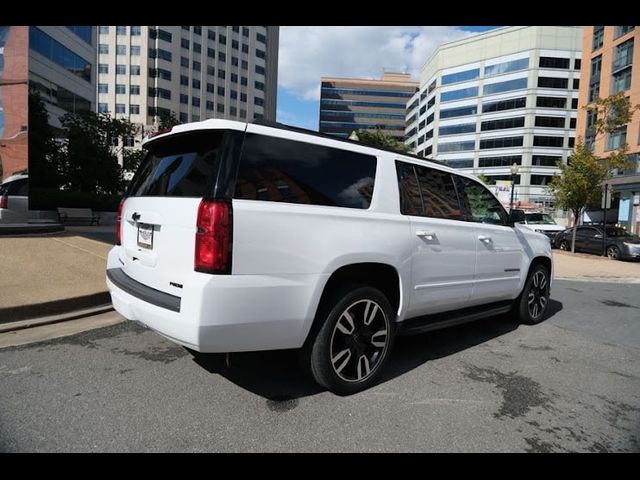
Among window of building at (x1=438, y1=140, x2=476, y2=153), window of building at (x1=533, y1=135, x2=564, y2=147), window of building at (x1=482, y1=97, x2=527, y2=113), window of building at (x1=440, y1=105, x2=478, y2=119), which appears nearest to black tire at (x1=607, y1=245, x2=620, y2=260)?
window of building at (x1=533, y1=135, x2=564, y2=147)

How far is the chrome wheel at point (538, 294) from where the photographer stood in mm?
5582

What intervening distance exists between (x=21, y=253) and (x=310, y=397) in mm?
6448

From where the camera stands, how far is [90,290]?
18.4ft

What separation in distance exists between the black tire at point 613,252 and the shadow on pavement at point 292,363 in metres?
16.0

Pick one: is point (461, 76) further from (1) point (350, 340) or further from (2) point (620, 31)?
(1) point (350, 340)

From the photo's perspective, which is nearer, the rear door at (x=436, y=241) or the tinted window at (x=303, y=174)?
the tinted window at (x=303, y=174)

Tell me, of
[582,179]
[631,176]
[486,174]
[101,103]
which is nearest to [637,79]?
[631,176]

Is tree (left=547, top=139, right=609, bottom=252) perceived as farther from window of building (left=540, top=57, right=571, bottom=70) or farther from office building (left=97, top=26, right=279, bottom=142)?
office building (left=97, top=26, right=279, bottom=142)

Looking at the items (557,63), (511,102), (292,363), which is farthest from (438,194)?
(557,63)

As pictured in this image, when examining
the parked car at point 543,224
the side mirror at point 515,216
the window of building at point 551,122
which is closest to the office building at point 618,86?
the parked car at point 543,224

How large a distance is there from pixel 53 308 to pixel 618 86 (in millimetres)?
46968

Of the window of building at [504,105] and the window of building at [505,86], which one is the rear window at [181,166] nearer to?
the window of building at [504,105]

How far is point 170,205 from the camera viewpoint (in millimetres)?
2898

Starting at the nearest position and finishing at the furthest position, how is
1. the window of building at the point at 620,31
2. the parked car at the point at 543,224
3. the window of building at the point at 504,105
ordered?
the parked car at the point at 543,224, the window of building at the point at 620,31, the window of building at the point at 504,105
